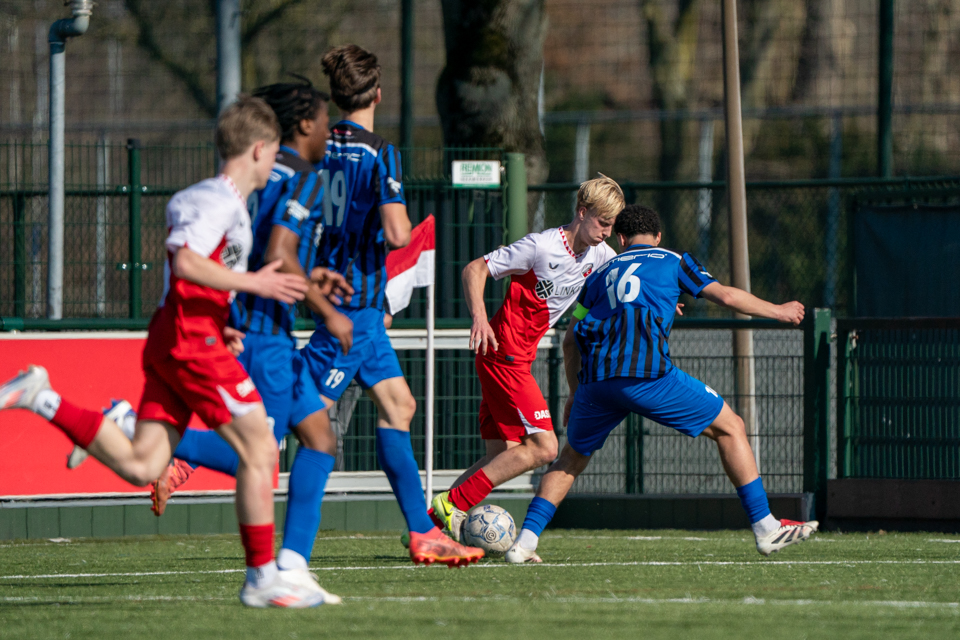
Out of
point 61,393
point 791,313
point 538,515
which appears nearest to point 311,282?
point 538,515

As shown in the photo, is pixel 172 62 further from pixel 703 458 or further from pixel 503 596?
pixel 503 596

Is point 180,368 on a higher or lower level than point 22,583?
higher

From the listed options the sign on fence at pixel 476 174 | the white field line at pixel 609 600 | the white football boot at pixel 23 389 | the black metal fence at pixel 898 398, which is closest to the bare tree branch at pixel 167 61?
the sign on fence at pixel 476 174

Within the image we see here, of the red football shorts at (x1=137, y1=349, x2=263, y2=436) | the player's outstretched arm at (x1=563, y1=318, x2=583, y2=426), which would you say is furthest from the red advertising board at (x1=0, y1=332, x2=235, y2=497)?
the red football shorts at (x1=137, y1=349, x2=263, y2=436)

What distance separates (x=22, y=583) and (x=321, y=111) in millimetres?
2706

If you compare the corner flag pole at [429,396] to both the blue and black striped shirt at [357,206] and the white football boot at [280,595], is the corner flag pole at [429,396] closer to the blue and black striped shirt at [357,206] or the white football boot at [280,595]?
the blue and black striped shirt at [357,206]

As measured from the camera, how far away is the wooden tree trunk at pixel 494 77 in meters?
13.5

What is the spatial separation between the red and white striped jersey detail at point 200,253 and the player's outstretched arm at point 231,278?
0.04 m

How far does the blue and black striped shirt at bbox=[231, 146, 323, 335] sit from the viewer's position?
18.3 ft

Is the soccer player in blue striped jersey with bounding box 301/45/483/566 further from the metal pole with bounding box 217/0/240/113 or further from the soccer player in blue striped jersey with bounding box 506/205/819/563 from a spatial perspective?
the metal pole with bounding box 217/0/240/113

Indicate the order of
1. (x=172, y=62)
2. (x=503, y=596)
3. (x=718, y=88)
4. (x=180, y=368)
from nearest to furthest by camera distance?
(x=180, y=368), (x=503, y=596), (x=172, y=62), (x=718, y=88)

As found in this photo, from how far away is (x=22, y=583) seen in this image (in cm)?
676

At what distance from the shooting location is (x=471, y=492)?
7.96m

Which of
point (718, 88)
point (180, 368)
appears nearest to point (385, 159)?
point (180, 368)
